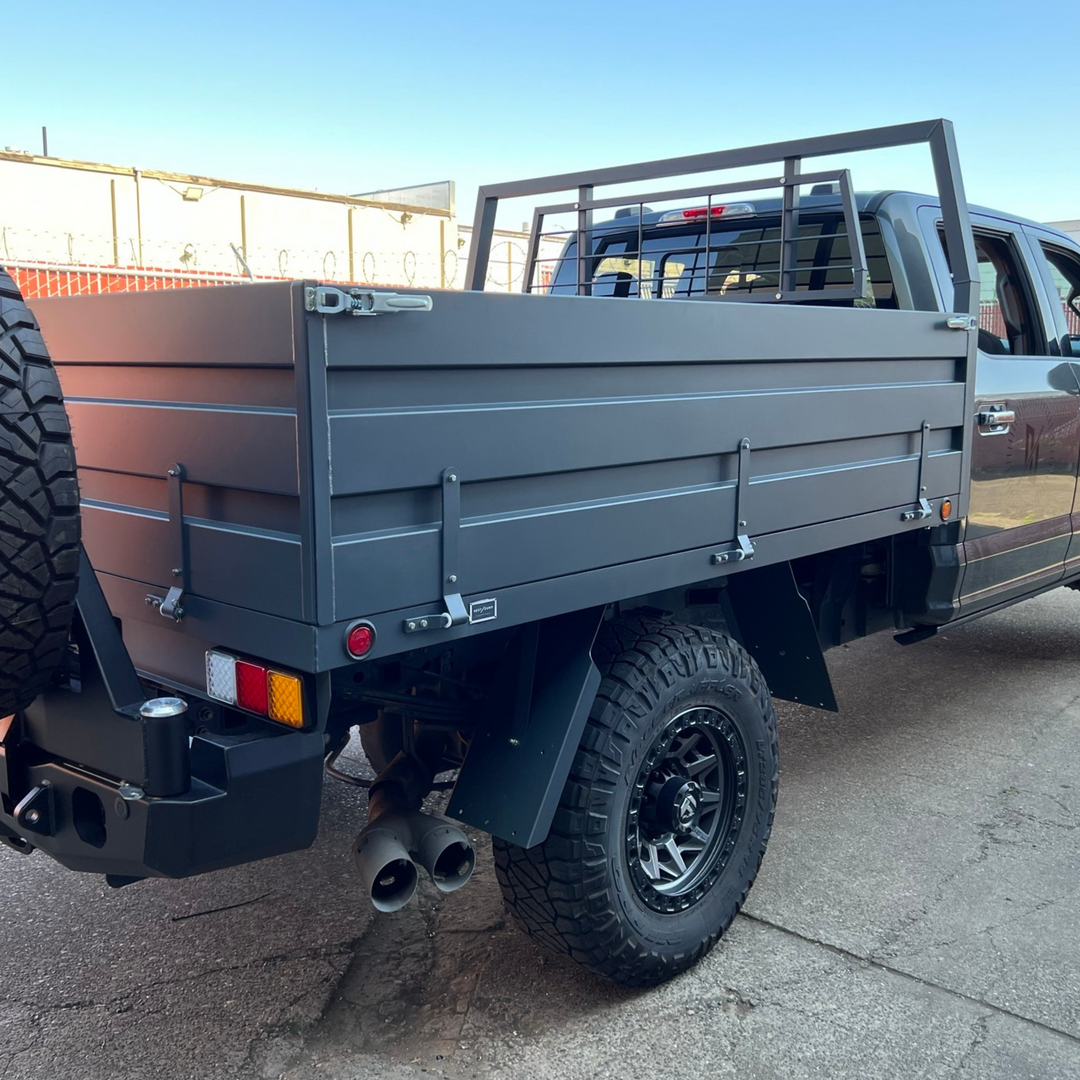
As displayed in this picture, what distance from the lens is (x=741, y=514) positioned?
296 cm

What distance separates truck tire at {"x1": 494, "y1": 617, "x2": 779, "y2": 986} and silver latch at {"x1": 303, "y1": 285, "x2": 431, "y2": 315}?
44.3 inches

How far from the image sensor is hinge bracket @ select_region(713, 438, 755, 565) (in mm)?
2930

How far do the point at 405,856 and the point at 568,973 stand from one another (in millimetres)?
710

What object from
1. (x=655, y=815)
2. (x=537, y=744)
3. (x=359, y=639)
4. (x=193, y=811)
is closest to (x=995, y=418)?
(x=655, y=815)

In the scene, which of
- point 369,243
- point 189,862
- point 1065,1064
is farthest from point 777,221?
point 369,243

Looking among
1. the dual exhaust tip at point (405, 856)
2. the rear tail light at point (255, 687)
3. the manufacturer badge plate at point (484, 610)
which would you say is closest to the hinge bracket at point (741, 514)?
the manufacturer badge plate at point (484, 610)

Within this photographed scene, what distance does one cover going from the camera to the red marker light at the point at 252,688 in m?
2.29

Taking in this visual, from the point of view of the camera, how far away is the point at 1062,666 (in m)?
6.04

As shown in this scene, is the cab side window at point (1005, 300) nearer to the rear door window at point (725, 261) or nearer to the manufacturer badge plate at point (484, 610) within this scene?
the rear door window at point (725, 261)

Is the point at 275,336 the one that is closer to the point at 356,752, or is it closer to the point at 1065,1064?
the point at 1065,1064

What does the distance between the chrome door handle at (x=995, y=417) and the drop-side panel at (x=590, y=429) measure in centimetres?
75

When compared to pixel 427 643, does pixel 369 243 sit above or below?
above

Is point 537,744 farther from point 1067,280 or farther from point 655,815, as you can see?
point 1067,280

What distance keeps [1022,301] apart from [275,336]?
12.9ft
